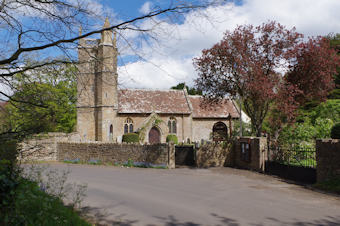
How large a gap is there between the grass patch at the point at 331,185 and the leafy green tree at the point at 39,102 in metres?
9.75

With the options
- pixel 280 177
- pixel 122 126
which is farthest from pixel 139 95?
pixel 280 177

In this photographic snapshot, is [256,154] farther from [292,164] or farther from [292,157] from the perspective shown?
[292,164]

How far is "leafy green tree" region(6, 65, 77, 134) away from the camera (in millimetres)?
4555

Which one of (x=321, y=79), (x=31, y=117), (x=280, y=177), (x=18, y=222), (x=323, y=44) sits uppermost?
(x=323, y=44)

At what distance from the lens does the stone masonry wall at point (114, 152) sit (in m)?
17.3

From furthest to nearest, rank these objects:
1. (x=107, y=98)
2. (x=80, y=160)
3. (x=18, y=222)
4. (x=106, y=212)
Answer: (x=107, y=98)
(x=80, y=160)
(x=106, y=212)
(x=18, y=222)

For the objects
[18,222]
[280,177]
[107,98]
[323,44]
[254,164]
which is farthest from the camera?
[107,98]

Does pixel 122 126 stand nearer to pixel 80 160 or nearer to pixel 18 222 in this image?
pixel 80 160

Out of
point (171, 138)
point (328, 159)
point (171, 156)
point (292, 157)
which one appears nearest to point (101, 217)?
point (328, 159)

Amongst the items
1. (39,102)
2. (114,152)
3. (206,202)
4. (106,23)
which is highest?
(106,23)

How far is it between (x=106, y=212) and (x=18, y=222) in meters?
3.73

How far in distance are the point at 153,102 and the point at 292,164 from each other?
75.6ft

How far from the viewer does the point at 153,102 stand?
1352 inches

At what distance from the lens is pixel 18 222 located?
3717mm
